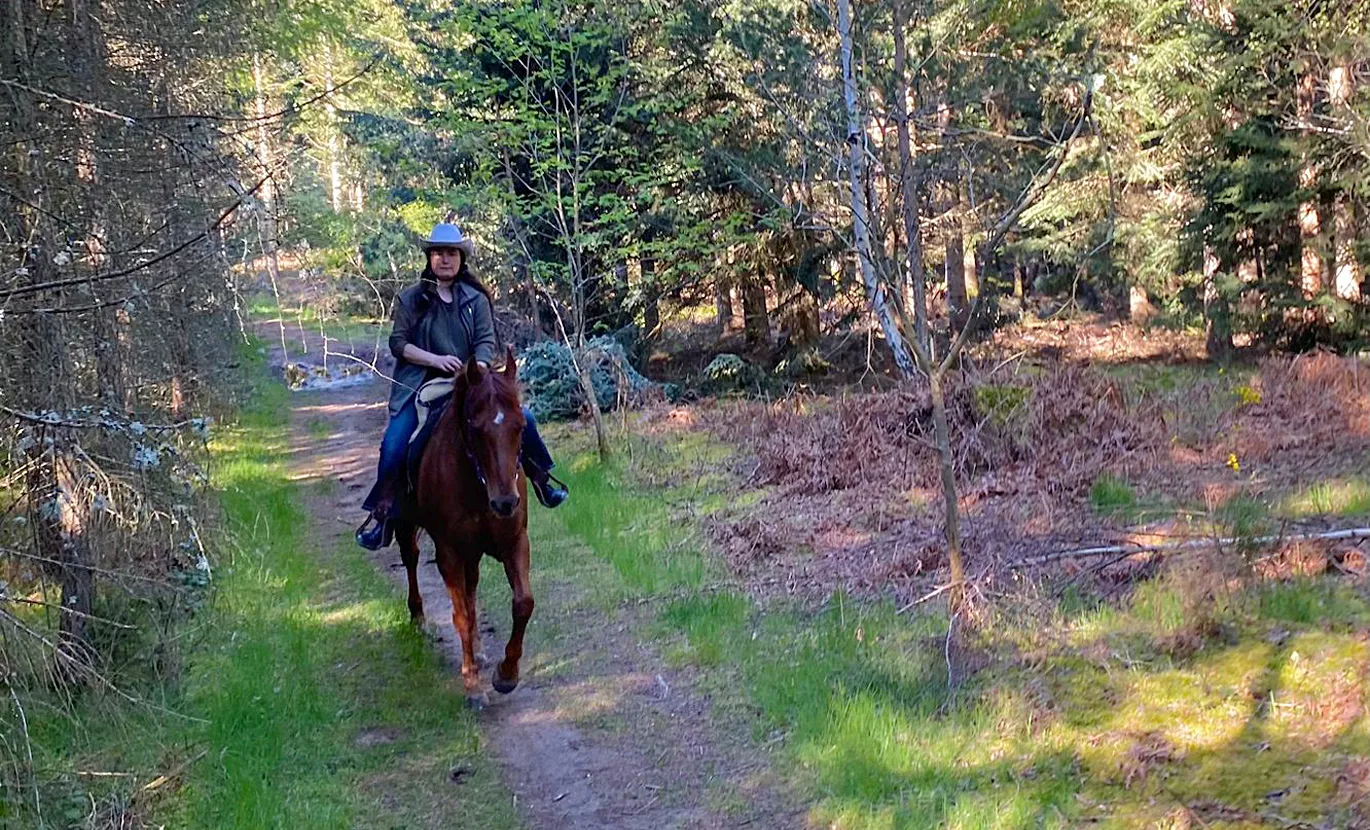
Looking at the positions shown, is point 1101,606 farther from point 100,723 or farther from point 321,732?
point 100,723

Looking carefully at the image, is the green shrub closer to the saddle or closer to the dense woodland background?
the dense woodland background

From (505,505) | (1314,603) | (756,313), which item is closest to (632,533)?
(505,505)

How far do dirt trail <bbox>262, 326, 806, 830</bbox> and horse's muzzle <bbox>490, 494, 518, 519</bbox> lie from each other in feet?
4.48

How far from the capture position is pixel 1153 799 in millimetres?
4711

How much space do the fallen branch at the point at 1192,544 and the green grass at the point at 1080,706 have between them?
23 centimetres

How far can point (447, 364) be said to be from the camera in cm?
746

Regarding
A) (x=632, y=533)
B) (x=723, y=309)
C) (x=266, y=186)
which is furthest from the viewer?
(x=723, y=309)

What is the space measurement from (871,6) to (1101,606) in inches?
406

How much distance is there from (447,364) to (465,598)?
160 cm

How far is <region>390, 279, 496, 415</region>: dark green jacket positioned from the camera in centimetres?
781

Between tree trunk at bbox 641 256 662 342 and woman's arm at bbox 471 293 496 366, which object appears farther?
tree trunk at bbox 641 256 662 342

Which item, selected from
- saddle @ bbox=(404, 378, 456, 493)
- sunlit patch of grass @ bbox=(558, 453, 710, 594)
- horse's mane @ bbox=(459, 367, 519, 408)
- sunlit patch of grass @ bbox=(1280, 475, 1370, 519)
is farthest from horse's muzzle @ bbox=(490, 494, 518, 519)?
sunlit patch of grass @ bbox=(1280, 475, 1370, 519)

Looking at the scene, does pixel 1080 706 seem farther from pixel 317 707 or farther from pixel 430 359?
pixel 430 359

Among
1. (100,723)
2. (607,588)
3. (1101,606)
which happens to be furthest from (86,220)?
(1101,606)
